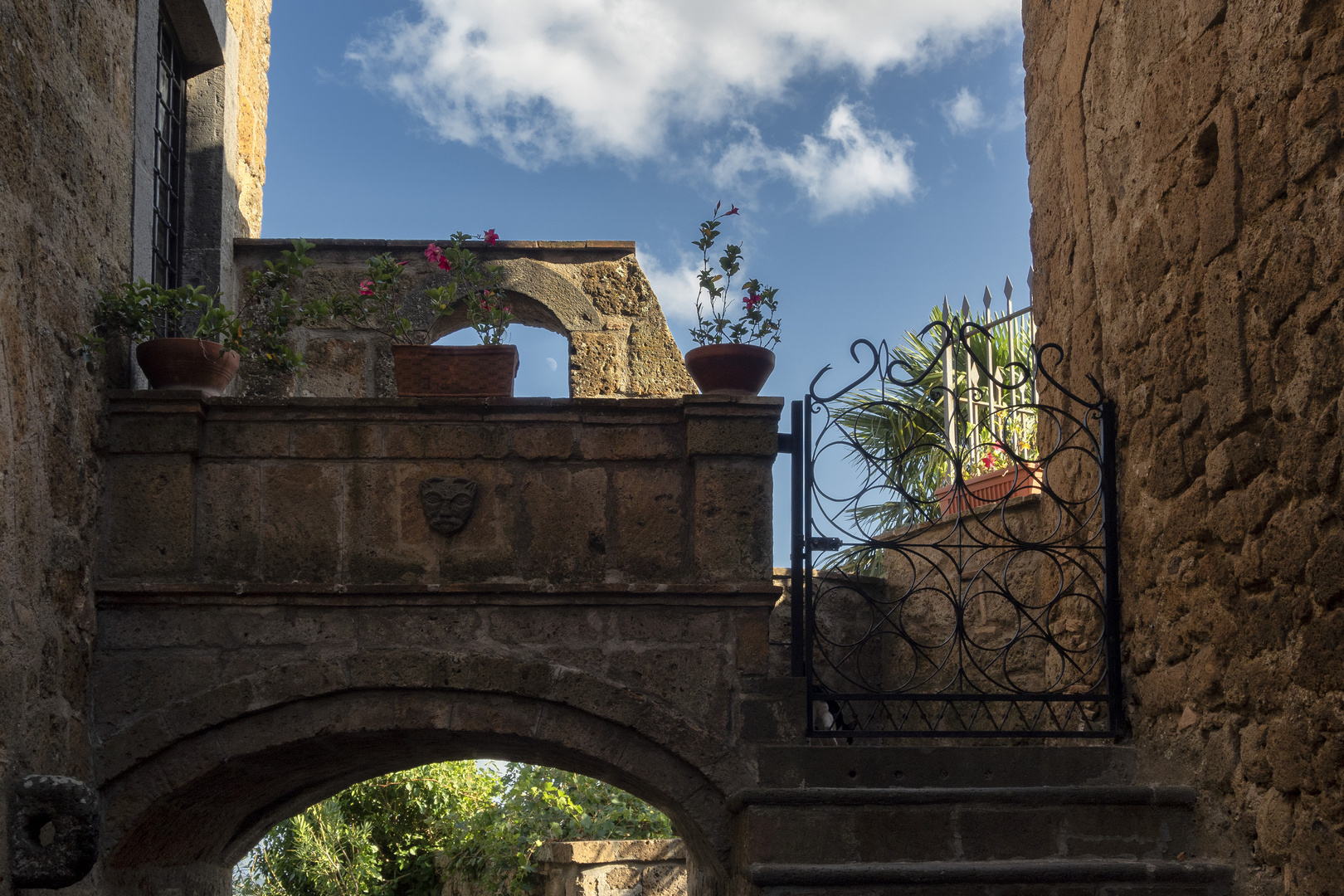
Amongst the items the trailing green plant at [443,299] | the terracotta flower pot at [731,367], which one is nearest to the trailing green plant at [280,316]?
the trailing green plant at [443,299]

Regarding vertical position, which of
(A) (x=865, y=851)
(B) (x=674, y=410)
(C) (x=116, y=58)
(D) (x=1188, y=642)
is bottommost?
(A) (x=865, y=851)

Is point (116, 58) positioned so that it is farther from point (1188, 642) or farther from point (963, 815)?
point (1188, 642)

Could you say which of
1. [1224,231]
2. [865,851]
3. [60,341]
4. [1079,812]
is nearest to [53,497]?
[60,341]

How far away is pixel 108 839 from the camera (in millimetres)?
3631

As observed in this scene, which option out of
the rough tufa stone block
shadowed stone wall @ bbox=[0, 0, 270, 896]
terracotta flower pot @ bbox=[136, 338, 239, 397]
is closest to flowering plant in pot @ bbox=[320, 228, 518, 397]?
terracotta flower pot @ bbox=[136, 338, 239, 397]

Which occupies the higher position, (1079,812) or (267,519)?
(267,519)

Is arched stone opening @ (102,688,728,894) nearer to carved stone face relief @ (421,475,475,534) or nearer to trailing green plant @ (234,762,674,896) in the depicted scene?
carved stone face relief @ (421,475,475,534)

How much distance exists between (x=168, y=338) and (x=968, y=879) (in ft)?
9.98

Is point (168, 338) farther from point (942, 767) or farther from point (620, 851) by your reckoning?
point (620, 851)

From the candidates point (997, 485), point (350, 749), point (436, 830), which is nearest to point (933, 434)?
point (997, 485)

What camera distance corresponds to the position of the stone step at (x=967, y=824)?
3.47 meters

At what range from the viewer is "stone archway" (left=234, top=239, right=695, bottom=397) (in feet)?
17.7

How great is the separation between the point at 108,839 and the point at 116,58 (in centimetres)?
259

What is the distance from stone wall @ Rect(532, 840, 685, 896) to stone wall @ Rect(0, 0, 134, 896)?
3413 millimetres
